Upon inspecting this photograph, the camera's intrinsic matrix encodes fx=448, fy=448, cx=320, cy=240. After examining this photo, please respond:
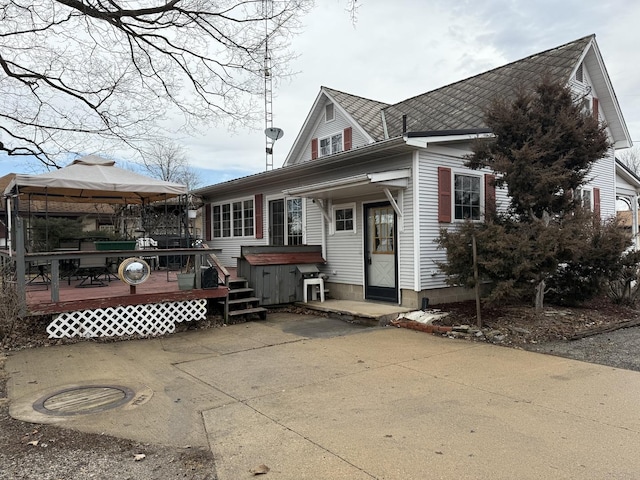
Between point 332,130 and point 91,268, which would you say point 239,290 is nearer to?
point 91,268

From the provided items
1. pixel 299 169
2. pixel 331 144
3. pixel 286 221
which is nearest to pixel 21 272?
pixel 299 169

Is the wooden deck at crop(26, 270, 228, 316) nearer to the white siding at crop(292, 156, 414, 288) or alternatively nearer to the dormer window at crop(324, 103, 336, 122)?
the white siding at crop(292, 156, 414, 288)

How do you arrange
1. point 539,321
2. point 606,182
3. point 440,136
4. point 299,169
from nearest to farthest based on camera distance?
point 539,321, point 440,136, point 299,169, point 606,182

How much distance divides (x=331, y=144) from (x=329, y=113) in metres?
1.04

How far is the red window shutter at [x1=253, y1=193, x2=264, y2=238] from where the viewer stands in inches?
506

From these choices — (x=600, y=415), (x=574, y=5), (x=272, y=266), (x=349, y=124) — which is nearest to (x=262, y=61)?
(x=272, y=266)

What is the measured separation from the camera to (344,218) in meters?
10.2

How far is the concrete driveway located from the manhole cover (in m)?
0.02

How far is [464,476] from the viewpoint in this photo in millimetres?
2744

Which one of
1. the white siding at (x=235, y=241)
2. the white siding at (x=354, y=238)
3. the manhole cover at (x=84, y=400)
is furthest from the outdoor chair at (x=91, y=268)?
the white siding at (x=354, y=238)

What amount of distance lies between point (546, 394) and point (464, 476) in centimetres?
196

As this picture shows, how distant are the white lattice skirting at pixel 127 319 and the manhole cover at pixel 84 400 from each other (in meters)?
2.52

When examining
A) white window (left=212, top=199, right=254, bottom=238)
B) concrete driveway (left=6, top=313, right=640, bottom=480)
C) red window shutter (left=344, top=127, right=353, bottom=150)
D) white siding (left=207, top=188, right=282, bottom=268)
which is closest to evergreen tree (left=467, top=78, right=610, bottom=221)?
concrete driveway (left=6, top=313, right=640, bottom=480)

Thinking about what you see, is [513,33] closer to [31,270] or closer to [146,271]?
[146,271]
